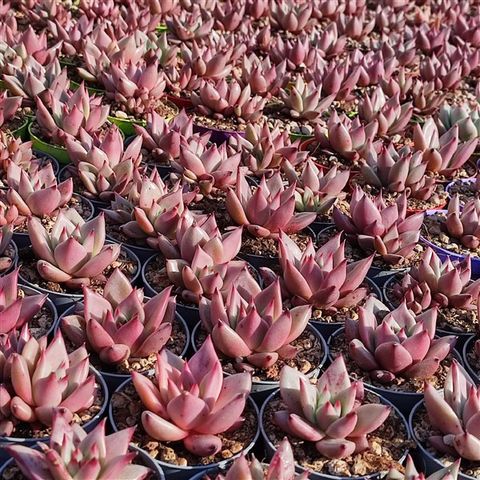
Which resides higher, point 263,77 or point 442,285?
point 263,77

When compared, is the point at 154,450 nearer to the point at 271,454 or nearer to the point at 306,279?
the point at 271,454

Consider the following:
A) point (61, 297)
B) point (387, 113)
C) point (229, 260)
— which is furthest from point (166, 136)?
point (387, 113)

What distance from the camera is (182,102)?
3268mm

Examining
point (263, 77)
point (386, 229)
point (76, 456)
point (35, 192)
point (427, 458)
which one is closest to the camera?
point (76, 456)

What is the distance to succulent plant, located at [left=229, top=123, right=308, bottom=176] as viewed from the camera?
8.82 ft

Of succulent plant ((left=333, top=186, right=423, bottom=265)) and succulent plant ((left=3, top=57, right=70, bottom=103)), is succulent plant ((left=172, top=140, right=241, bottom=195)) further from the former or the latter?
succulent plant ((left=3, top=57, right=70, bottom=103))

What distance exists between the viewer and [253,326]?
70.9 inches

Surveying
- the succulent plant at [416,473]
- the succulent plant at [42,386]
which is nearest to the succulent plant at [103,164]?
the succulent plant at [42,386]

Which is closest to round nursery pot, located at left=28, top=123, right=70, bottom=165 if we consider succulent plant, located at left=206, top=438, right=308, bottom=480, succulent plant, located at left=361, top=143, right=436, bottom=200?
succulent plant, located at left=361, top=143, right=436, bottom=200

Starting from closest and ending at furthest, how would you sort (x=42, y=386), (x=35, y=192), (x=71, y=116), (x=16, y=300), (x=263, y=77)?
(x=42, y=386) → (x=16, y=300) → (x=35, y=192) → (x=71, y=116) → (x=263, y=77)

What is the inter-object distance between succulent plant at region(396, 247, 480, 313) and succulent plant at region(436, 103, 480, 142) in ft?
3.78

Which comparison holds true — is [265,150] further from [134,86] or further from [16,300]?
[16,300]

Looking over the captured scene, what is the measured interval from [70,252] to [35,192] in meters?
0.37

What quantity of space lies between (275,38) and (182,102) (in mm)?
1080
